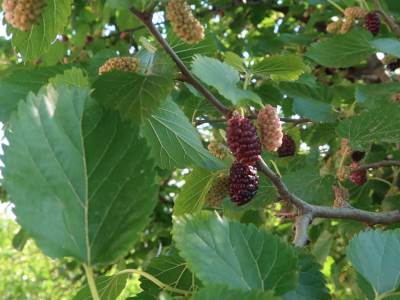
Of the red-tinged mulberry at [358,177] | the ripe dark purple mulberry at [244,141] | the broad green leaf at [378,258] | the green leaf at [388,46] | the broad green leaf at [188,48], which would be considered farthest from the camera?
the red-tinged mulberry at [358,177]

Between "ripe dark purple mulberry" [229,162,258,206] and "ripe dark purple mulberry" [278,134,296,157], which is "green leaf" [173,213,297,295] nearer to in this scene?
"ripe dark purple mulberry" [229,162,258,206]

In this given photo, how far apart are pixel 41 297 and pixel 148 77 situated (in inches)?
224

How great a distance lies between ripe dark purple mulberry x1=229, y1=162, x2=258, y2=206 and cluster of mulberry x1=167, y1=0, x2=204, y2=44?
0.64 feet

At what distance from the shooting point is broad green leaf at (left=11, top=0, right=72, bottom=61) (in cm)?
85

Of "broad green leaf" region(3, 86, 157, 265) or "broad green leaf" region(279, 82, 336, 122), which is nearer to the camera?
"broad green leaf" region(3, 86, 157, 265)

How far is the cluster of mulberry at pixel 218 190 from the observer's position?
109 cm

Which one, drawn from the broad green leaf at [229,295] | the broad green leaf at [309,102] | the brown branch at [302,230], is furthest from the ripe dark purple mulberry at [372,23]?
the broad green leaf at [229,295]

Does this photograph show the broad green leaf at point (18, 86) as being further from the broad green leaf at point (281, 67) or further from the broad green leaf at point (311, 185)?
the broad green leaf at point (311, 185)

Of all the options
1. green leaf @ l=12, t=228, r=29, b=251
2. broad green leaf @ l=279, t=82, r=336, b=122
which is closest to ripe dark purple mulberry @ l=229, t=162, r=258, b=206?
broad green leaf @ l=279, t=82, r=336, b=122

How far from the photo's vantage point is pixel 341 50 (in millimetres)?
1498

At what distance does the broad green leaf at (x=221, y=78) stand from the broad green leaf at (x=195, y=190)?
0.99ft

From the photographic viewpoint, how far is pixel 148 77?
79 cm

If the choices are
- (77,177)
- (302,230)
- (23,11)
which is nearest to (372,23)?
(302,230)

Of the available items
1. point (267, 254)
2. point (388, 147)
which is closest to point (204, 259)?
point (267, 254)
